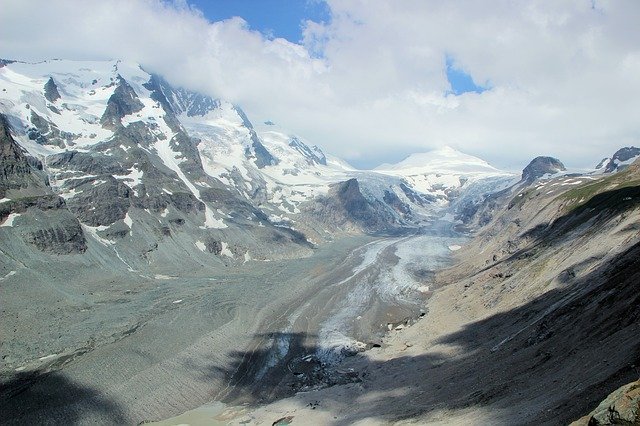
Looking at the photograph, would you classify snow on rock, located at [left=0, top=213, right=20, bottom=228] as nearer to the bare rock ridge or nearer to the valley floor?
the bare rock ridge

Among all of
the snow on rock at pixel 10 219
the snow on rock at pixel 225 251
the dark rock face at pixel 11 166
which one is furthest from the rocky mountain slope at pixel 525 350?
the dark rock face at pixel 11 166

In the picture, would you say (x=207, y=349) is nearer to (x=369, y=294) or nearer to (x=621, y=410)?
(x=369, y=294)

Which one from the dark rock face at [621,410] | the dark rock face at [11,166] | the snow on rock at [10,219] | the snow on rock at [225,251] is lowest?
the dark rock face at [621,410]

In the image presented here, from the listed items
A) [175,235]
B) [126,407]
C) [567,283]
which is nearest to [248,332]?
[126,407]

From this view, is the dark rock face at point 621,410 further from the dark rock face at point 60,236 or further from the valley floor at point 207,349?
the dark rock face at point 60,236

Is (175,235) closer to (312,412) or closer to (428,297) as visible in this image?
(428,297)

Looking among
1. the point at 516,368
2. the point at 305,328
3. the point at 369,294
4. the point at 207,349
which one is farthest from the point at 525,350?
the point at 369,294
